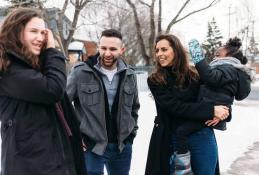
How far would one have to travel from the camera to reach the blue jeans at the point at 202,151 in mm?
3320

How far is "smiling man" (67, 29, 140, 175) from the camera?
355 cm

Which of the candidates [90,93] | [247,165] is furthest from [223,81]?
[247,165]

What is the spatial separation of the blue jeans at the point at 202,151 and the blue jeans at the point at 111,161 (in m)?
0.62

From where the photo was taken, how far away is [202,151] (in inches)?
131

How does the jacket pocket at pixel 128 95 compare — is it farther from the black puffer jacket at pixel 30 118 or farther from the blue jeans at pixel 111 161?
the black puffer jacket at pixel 30 118

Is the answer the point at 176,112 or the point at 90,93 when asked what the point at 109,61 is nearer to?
the point at 90,93

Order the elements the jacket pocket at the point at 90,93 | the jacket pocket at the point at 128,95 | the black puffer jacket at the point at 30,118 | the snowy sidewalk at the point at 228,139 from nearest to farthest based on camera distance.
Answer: the black puffer jacket at the point at 30,118, the jacket pocket at the point at 90,93, the jacket pocket at the point at 128,95, the snowy sidewalk at the point at 228,139

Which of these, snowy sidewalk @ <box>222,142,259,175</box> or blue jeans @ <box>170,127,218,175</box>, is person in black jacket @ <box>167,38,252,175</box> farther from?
snowy sidewalk @ <box>222,142,259,175</box>

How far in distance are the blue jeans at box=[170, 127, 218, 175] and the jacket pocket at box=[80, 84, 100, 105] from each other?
79cm

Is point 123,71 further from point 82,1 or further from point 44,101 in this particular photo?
point 82,1

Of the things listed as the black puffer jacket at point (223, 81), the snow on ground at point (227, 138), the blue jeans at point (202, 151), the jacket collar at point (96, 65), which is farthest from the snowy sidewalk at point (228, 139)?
the black puffer jacket at point (223, 81)

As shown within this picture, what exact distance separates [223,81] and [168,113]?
0.52 m

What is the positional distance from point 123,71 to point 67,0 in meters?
16.0

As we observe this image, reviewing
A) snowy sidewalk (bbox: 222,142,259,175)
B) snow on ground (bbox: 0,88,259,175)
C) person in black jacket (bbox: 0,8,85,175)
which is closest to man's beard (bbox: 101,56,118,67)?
person in black jacket (bbox: 0,8,85,175)
